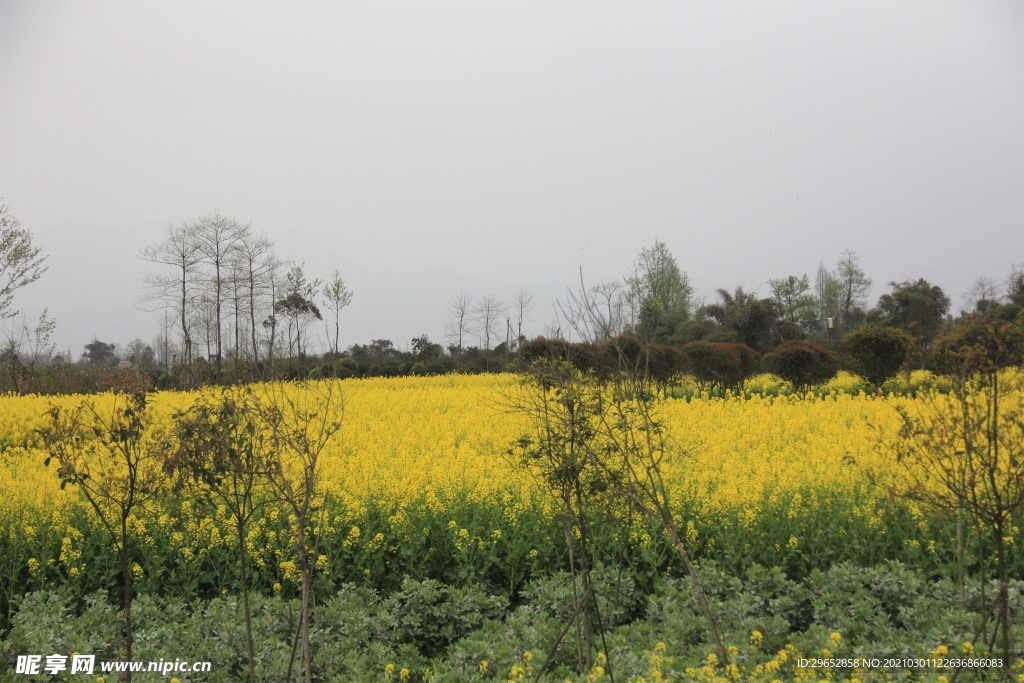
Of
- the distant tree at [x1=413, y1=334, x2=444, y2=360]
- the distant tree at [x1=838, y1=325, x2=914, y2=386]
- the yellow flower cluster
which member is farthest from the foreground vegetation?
the distant tree at [x1=413, y1=334, x2=444, y2=360]

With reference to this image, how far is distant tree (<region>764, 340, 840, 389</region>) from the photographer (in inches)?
525

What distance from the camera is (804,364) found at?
527 inches

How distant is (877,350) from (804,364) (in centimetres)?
125

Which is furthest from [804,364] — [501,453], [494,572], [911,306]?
[911,306]

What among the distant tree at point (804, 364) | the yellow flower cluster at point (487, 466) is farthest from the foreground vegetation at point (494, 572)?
the distant tree at point (804, 364)

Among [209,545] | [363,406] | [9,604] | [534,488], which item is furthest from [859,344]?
[9,604]

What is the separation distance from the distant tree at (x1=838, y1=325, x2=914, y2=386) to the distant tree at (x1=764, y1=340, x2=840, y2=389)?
421 mm

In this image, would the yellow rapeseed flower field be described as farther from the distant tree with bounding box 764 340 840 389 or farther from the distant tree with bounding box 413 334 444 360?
the distant tree with bounding box 413 334 444 360

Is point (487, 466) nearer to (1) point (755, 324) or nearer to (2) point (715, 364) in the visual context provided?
(2) point (715, 364)

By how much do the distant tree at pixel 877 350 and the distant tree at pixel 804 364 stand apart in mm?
421

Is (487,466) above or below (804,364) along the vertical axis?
below

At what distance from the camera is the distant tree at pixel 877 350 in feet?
42.3

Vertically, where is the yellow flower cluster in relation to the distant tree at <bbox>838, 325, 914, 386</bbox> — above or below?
below

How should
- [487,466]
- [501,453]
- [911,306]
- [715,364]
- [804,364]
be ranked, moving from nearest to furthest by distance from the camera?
[501,453]
[487,466]
[804,364]
[715,364]
[911,306]
